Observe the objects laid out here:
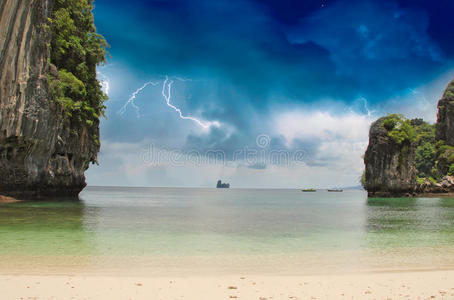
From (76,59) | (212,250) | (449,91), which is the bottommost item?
(212,250)

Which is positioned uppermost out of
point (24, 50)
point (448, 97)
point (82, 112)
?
point (448, 97)

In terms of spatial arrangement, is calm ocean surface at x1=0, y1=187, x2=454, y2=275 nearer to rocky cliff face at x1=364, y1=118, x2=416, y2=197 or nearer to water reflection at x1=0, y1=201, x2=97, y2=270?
water reflection at x1=0, y1=201, x2=97, y2=270

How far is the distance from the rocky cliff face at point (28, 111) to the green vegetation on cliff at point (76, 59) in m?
1.62

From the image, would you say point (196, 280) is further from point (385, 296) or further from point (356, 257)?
point (356, 257)

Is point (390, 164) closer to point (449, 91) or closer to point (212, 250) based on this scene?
point (449, 91)

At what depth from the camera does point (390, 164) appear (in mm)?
57875

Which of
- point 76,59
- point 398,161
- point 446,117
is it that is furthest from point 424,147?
point 76,59

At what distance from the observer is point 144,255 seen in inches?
391

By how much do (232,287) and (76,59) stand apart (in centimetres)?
3430

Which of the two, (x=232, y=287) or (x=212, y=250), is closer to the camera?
(x=232, y=287)

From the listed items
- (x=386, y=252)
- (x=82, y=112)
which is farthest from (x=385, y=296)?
(x=82, y=112)

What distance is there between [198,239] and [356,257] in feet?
20.3

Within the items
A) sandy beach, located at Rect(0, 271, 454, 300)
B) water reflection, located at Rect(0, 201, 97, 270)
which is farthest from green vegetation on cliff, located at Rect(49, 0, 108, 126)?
sandy beach, located at Rect(0, 271, 454, 300)

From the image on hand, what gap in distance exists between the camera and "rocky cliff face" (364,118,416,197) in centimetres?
5800
